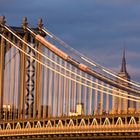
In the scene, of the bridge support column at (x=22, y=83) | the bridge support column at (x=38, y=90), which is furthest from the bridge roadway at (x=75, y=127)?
the bridge support column at (x=38, y=90)

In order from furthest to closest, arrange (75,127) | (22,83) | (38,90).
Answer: (22,83) → (38,90) → (75,127)

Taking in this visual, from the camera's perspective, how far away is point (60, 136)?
95.3 m

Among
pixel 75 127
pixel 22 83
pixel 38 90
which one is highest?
pixel 22 83

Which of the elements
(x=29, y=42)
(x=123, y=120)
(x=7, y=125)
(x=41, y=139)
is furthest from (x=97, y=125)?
(x=29, y=42)

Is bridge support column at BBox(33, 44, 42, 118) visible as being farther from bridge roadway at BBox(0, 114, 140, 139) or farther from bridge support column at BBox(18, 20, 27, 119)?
bridge roadway at BBox(0, 114, 140, 139)

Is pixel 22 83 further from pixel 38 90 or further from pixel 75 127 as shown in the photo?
pixel 75 127

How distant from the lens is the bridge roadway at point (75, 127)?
86.6m

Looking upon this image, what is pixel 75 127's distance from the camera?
92688 millimetres

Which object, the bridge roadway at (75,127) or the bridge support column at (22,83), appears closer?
the bridge roadway at (75,127)

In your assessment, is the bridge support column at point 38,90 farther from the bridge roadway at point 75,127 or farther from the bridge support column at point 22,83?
the bridge roadway at point 75,127

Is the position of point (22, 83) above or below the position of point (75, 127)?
above

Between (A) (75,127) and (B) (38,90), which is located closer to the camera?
(A) (75,127)

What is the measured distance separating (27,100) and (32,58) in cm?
470

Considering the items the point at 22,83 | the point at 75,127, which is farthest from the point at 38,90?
the point at 75,127
